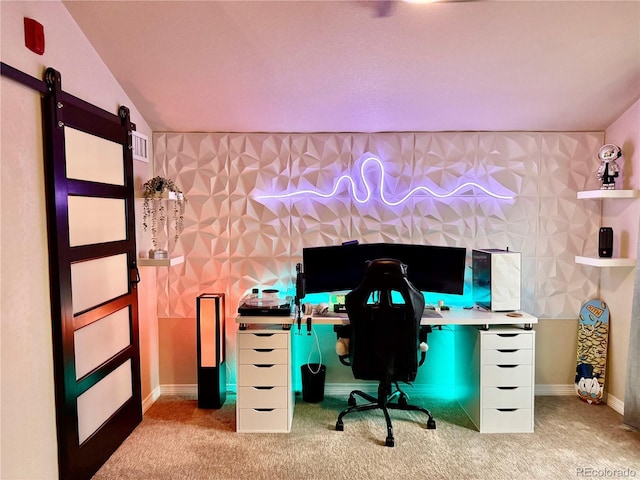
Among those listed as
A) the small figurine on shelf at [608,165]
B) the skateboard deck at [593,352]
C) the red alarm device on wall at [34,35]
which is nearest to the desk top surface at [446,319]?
the skateboard deck at [593,352]

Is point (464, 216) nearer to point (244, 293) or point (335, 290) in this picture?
point (335, 290)

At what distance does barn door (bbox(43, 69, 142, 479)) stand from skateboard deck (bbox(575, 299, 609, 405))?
11.2 feet

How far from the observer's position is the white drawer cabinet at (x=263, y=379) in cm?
299

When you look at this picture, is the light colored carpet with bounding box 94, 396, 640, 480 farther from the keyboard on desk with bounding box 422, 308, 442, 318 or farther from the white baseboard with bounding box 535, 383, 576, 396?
the keyboard on desk with bounding box 422, 308, 442, 318

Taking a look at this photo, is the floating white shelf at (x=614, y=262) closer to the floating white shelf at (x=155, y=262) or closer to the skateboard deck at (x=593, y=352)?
the skateboard deck at (x=593, y=352)

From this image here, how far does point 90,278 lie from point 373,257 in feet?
6.31

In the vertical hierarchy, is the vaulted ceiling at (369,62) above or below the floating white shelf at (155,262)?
above

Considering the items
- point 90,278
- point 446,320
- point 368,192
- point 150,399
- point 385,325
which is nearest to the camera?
point 90,278

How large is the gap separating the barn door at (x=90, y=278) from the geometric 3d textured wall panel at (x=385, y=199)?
0.68 metres

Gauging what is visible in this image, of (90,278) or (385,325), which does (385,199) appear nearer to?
(385,325)

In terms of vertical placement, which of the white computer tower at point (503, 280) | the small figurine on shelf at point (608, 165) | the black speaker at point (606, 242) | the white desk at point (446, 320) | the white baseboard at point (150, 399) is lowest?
the white baseboard at point (150, 399)

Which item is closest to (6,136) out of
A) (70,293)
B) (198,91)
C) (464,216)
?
(70,293)

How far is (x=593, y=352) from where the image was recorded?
3.44 m

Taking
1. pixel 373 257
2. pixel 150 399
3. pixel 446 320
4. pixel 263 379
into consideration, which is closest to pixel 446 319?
pixel 446 320
